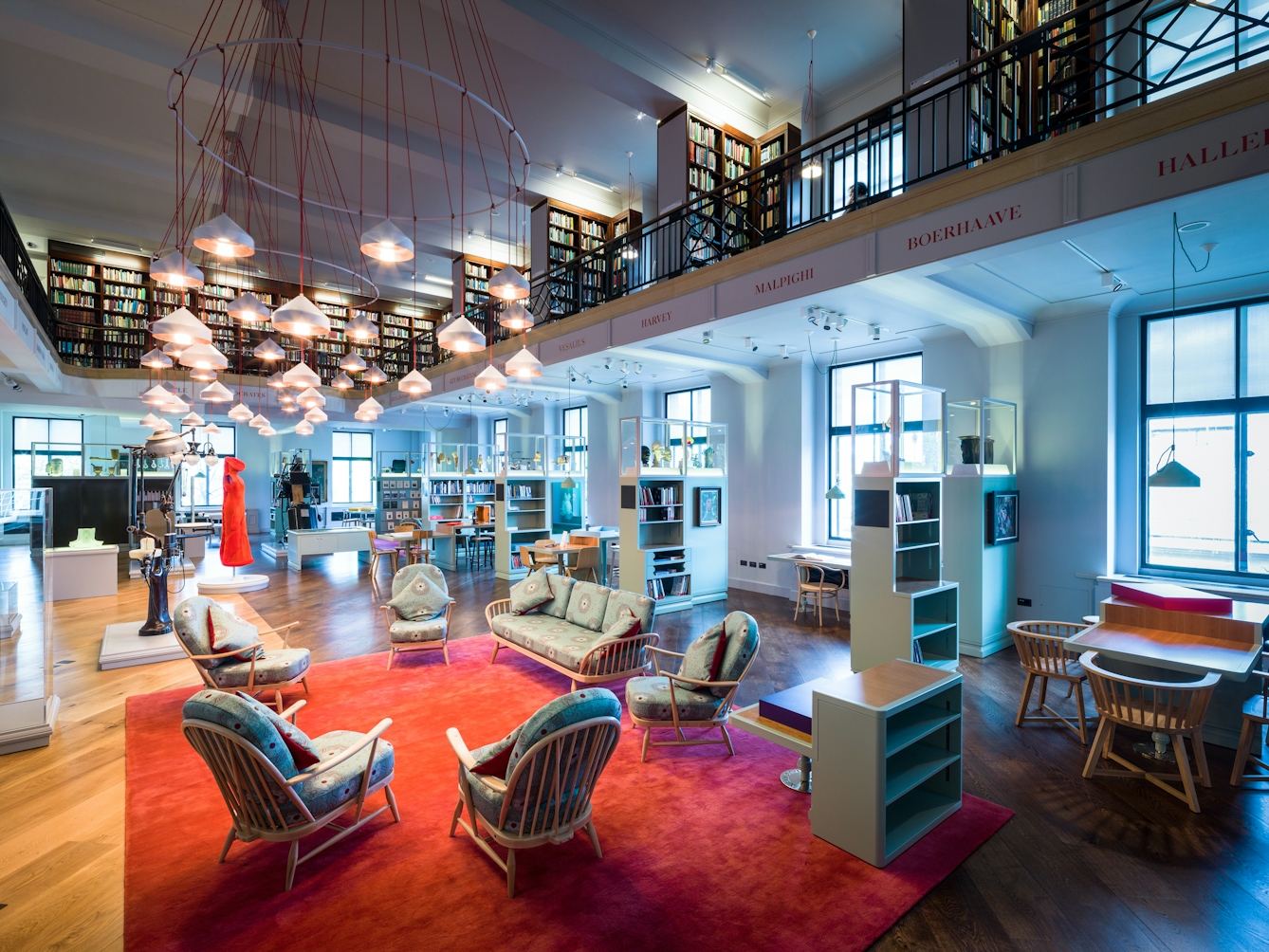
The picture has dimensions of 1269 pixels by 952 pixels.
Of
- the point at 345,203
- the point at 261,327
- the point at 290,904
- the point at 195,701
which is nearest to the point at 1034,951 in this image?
the point at 290,904

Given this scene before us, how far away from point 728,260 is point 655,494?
3661 mm

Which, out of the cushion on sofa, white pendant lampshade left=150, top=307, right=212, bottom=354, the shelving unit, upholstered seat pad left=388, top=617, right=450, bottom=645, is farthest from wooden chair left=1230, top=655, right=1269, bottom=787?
white pendant lampshade left=150, top=307, right=212, bottom=354

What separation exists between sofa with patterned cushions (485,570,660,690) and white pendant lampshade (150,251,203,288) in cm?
401

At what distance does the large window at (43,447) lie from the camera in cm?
1554

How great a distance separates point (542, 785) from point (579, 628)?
3.29m

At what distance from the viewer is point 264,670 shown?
5.17m

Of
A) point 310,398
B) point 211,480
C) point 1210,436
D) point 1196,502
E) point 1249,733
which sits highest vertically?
point 310,398

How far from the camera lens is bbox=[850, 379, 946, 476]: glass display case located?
5.88 meters

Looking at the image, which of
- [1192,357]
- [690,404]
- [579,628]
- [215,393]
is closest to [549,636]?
[579,628]

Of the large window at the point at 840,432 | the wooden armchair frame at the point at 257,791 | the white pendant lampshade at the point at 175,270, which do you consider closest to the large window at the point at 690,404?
the large window at the point at 840,432

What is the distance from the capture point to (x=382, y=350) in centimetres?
1559

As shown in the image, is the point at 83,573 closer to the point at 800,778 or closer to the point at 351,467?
the point at 351,467

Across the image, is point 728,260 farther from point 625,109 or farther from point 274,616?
point 274,616

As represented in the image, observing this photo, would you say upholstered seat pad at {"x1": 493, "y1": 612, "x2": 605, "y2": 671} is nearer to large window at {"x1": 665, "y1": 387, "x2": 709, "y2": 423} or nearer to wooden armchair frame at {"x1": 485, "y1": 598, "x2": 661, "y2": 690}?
wooden armchair frame at {"x1": 485, "y1": 598, "x2": 661, "y2": 690}
